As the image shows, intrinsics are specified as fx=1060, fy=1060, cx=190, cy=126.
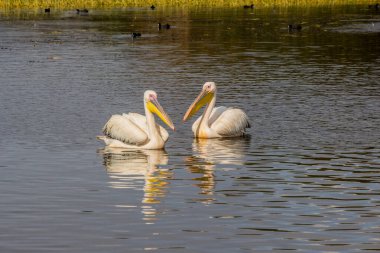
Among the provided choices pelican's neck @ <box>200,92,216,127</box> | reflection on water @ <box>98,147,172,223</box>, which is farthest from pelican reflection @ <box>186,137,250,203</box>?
reflection on water @ <box>98,147,172,223</box>

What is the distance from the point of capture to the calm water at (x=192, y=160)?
38.0ft

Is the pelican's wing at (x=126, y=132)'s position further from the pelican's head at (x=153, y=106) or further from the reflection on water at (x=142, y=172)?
the pelican's head at (x=153, y=106)

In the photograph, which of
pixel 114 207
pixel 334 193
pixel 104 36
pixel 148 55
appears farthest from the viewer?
pixel 104 36

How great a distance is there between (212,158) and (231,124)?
217 centimetres

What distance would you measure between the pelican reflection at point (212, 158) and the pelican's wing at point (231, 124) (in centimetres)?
16

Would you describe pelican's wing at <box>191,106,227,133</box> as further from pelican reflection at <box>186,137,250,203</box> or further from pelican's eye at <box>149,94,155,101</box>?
pelican's eye at <box>149,94,155,101</box>

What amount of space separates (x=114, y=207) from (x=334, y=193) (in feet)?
9.76

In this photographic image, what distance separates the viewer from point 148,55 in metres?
39.2

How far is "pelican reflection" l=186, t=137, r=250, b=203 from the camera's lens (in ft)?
48.7

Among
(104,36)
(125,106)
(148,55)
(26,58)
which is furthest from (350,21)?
(125,106)

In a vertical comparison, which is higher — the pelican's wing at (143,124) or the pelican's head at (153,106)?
the pelican's head at (153,106)

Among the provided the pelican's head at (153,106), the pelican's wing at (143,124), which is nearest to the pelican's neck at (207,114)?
the pelican's head at (153,106)

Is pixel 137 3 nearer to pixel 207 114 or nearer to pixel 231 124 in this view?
pixel 207 114

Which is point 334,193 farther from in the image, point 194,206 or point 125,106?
point 125,106
